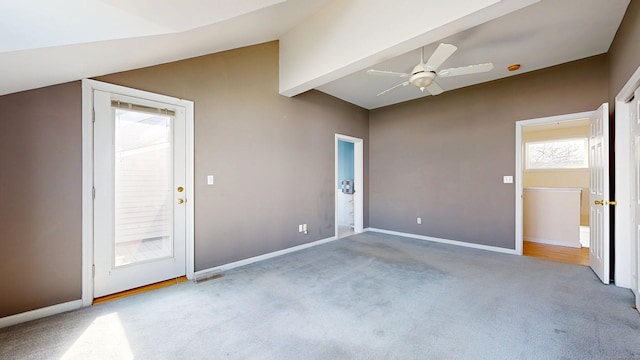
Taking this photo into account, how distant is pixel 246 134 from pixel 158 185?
127cm

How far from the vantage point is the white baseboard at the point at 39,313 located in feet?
6.78

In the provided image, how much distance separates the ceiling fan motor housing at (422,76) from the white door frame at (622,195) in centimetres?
189

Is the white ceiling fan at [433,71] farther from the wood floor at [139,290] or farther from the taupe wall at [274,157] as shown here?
the wood floor at [139,290]

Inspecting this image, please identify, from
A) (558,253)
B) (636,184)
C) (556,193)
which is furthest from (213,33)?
(556,193)

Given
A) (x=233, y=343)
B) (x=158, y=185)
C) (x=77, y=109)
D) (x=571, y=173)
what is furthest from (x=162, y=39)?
(x=571, y=173)

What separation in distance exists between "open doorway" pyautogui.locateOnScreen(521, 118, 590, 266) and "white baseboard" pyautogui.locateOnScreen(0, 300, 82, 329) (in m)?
5.79

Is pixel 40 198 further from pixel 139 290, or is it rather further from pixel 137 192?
pixel 139 290

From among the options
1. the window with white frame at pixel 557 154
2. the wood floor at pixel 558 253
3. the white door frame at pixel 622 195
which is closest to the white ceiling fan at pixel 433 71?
the white door frame at pixel 622 195

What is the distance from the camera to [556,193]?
459cm

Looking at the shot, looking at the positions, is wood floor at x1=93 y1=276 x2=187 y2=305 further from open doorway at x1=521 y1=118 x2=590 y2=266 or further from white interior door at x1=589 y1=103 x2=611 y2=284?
open doorway at x1=521 y1=118 x2=590 y2=266

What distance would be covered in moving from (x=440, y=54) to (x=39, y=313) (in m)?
4.27

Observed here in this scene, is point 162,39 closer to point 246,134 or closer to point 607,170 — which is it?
point 246,134

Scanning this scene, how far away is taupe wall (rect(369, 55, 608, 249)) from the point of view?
3654mm

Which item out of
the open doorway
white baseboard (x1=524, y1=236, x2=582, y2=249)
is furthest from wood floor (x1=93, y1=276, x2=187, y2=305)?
white baseboard (x1=524, y1=236, x2=582, y2=249)
